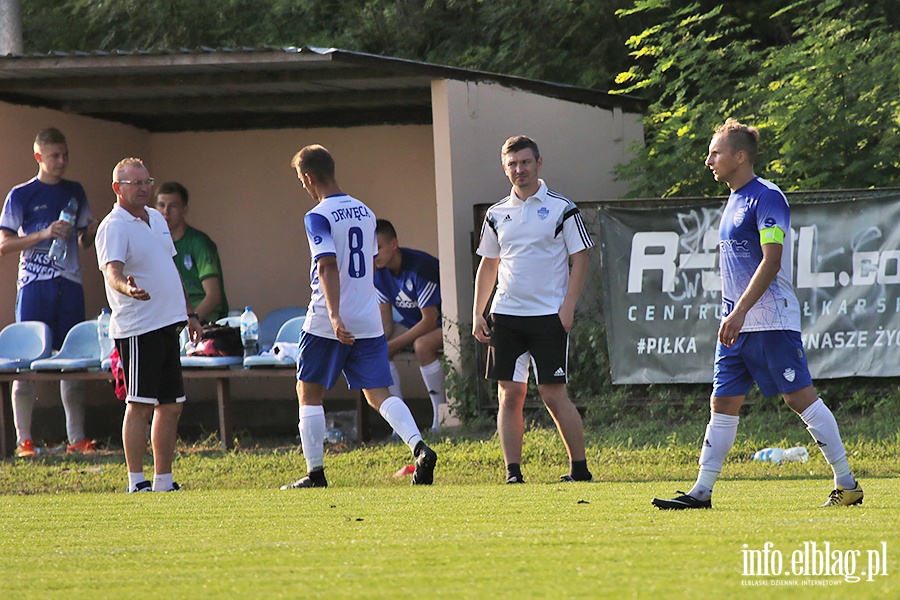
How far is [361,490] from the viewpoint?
825cm

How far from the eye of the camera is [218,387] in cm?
1181

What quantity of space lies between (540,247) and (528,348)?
25.3 inches

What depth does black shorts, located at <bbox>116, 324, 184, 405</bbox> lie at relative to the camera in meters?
8.55

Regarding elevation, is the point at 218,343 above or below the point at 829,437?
above

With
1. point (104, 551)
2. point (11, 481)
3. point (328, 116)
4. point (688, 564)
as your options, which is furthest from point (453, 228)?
point (688, 564)

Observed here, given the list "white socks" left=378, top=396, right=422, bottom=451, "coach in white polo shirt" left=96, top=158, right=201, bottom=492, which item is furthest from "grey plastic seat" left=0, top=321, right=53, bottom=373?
"white socks" left=378, top=396, right=422, bottom=451

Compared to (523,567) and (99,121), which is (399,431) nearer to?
(523,567)

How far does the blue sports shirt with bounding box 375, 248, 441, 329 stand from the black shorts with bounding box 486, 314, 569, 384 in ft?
11.3

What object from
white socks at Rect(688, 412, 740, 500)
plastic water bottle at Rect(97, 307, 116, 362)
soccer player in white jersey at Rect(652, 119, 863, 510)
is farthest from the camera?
plastic water bottle at Rect(97, 307, 116, 362)

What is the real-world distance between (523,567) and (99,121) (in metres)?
11.0

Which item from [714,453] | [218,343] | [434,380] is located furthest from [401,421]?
[218,343]

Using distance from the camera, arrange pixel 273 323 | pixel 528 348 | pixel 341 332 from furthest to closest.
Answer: pixel 273 323 → pixel 528 348 → pixel 341 332

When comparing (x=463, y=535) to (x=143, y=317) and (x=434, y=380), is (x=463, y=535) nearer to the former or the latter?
(x=143, y=317)

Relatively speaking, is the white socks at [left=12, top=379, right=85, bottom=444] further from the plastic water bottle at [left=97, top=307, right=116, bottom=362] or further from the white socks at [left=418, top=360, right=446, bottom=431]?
the white socks at [left=418, top=360, right=446, bottom=431]
